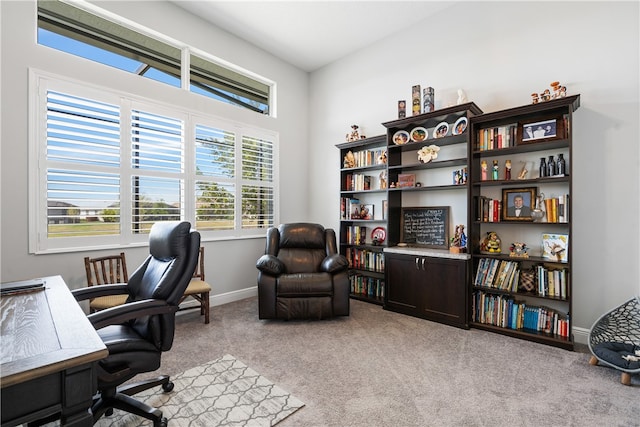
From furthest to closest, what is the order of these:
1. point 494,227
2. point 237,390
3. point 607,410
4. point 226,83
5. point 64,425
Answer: point 226,83 < point 494,227 < point 237,390 < point 607,410 < point 64,425

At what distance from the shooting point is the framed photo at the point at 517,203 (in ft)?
9.32

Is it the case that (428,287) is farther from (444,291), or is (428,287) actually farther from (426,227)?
(426,227)

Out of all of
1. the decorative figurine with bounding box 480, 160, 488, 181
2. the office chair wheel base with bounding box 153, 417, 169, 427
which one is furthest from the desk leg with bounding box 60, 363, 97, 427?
the decorative figurine with bounding box 480, 160, 488, 181

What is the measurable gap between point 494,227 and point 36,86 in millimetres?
4569

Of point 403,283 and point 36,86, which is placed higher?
point 36,86

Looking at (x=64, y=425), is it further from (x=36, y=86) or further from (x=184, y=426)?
(x=36, y=86)

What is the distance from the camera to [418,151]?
3600 mm

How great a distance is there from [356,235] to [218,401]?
2.72m

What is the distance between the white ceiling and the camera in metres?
3.39

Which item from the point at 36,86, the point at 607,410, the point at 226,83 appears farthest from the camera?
the point at 226,83

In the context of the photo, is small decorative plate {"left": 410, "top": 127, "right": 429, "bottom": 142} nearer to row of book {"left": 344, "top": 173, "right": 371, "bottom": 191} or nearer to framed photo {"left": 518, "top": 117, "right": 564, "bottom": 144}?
row of book {"left": 344, "top": 173, "right": 371, "bottom": 191}

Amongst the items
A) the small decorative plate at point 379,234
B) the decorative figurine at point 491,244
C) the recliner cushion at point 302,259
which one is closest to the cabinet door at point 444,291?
the decorative figurine at point 491,244

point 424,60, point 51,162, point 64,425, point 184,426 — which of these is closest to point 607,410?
point 184,426

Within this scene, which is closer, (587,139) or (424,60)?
(587,139)
